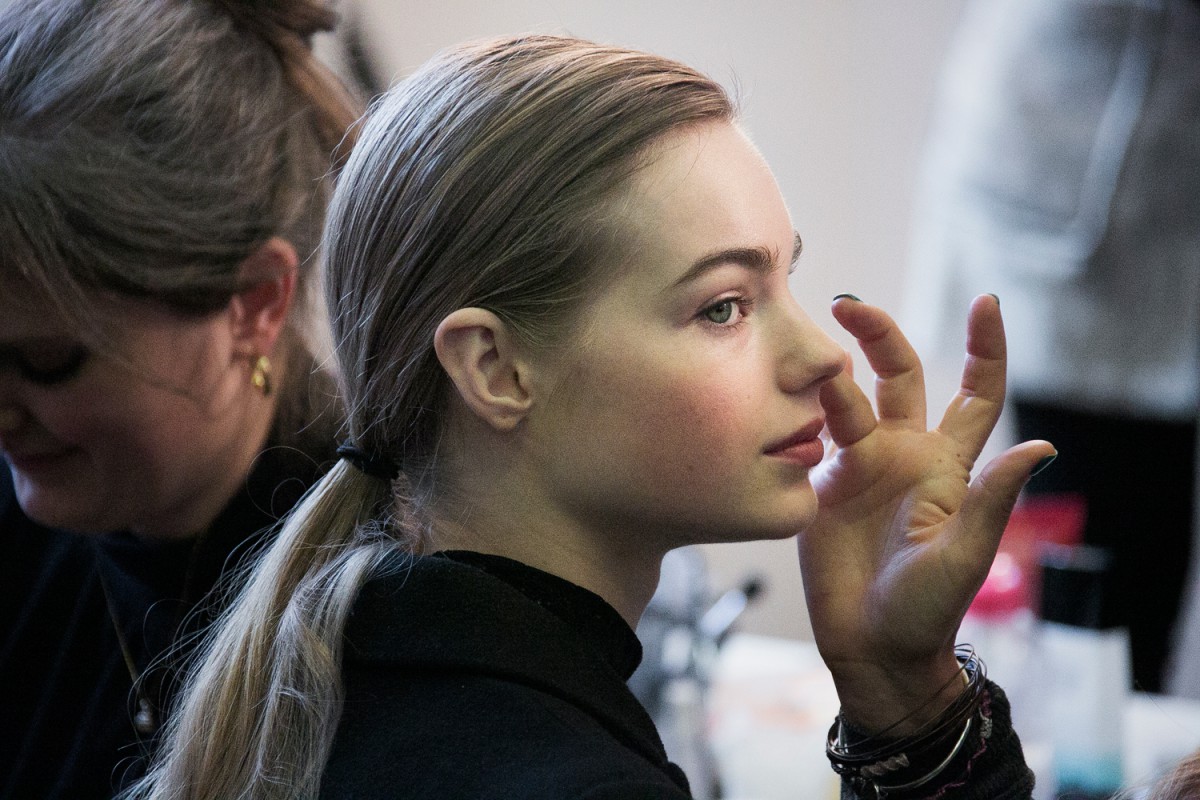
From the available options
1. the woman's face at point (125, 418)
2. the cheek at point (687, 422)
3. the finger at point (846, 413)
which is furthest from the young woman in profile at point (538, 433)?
the woman's face at point (125, 418)

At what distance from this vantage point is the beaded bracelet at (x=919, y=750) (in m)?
0.84

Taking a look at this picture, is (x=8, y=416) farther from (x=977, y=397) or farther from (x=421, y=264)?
(x=977, y=397)

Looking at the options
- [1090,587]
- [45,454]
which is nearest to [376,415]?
[45,454]

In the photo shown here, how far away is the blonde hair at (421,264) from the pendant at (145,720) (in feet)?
0.62

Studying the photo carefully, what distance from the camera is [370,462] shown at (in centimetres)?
85

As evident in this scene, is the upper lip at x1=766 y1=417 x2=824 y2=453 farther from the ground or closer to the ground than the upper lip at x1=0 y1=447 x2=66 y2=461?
farther from the ground

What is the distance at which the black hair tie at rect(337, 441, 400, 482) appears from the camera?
85 cm

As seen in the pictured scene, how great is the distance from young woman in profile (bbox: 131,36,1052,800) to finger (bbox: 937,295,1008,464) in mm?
95

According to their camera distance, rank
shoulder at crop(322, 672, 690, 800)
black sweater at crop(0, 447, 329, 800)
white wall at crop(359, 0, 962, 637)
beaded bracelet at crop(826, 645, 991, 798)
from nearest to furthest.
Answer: shoulder at crop(322, 672, 690, 800) < beaded bracelet at crop(826, 645, 991, 798) < black sweater at crop(0, 447, 329, 800) < white wall at crop(359, 0, 962, 637)

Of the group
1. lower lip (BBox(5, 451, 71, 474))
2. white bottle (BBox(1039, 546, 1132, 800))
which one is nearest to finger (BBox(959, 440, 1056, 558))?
white bottle (BBox(1039, 546, 1132, 800))

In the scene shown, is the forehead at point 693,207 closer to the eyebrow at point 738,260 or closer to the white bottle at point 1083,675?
the eyebrow at point 738,260

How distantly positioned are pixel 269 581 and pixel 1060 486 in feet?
4.45

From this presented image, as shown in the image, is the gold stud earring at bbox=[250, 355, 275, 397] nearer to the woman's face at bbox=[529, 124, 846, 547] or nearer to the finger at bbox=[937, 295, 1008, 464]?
the woman's face at bbox=[529, 124, 846, 547]

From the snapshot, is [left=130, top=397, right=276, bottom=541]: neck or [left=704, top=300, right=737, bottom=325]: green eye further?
[left=130, top=397, right=276, bottom=541]: neck
